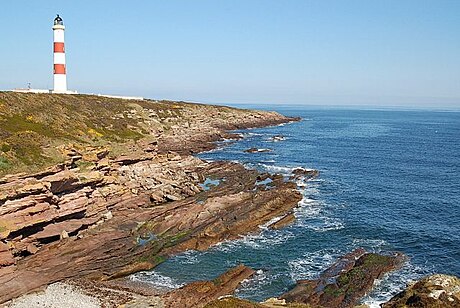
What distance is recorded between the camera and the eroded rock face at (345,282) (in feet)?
89.2

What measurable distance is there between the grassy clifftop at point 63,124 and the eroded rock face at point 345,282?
78.6 feet

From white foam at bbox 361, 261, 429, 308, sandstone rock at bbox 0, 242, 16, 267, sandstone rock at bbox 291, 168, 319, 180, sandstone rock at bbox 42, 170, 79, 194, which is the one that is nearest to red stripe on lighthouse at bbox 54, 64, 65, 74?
sandstone rock at bbox 291, 168, 319, 180

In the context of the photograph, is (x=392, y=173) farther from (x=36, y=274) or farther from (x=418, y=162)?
(x=36, y=274)

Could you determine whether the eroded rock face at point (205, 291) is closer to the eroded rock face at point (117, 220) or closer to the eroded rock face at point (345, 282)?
the eroded rock face at point (345, 282)

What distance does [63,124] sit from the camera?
188 ft

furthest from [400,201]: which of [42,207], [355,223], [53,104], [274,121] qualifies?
[274,121]

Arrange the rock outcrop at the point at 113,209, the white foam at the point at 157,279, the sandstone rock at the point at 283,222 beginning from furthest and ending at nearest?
the sandstone rock at the point at 283,222, the rock outcrop at the point at 113,209, the white foam at the point at 157,279

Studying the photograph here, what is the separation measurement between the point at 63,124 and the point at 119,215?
67.1 ft

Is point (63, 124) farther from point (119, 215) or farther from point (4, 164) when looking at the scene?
point (4, 164)

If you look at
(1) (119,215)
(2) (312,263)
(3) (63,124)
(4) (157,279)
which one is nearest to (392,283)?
(2) (312,263)

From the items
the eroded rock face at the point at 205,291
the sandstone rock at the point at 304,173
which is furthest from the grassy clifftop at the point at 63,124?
the sandstone rock at the point at 304,173

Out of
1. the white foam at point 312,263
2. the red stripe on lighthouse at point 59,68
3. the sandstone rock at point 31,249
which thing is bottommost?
the white foam at point 312,263

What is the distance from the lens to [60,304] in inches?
1039

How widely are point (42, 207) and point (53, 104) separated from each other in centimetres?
4039
